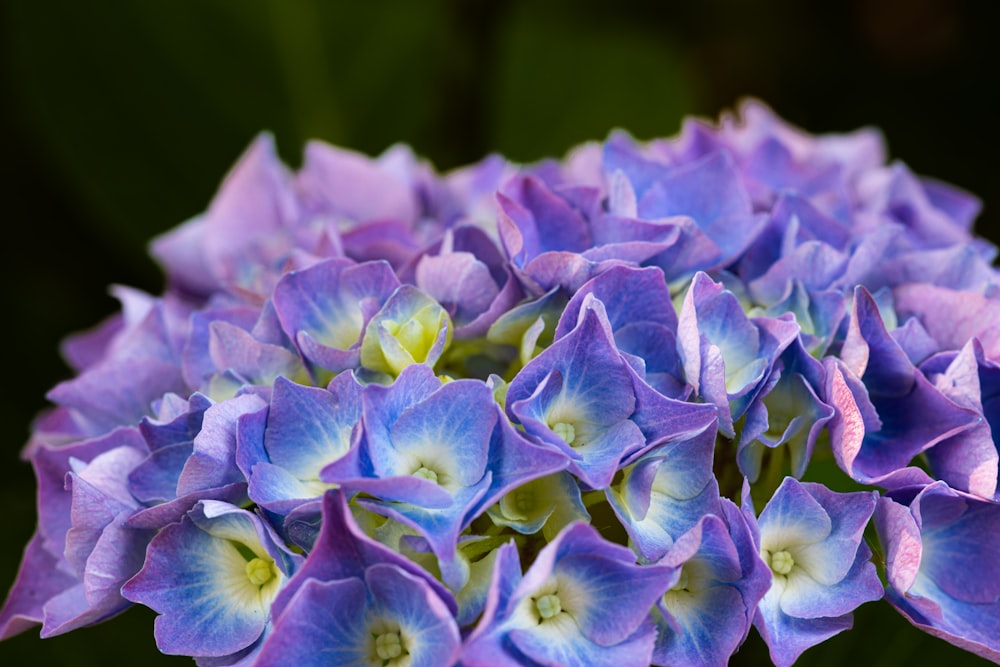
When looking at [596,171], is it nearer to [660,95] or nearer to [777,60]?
[660,95]

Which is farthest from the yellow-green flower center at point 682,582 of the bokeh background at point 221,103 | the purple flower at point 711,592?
the bokeh background at point 221,103

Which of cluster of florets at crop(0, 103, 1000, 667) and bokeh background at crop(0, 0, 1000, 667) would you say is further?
bokeh background at crop(0, 0, 1000, 667)

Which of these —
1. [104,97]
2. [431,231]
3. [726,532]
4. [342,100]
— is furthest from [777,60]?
[726,532]

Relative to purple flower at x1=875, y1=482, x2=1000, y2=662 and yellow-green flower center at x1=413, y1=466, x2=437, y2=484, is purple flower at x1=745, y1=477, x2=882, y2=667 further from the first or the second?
yellow-green flower center at x1=413, y1=466, x2=437, y2=484

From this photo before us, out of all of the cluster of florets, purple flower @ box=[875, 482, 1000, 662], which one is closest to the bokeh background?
the cluster of florets

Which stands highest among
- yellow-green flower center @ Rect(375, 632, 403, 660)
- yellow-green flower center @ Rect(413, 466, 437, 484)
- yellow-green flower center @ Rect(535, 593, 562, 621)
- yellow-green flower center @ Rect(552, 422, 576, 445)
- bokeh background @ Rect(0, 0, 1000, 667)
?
yellow-green flower center @ Rect(413, 466, 437, 484)

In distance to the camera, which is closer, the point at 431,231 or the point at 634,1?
the point at 431,231

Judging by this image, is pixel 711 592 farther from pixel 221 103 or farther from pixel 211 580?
pixel 221 103

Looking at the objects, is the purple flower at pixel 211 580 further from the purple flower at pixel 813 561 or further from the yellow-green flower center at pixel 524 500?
the purple flower at pixel 813 561

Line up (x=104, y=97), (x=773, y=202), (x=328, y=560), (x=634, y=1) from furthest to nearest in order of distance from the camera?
(x=634, y=1)
(x=104, y=97)
(x=773, y=202)
(x=328, y=560)
